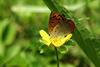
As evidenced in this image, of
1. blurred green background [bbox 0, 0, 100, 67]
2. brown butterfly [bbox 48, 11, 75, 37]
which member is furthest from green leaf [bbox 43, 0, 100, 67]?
blurred green background [bbox 0, 0, 100, 67]

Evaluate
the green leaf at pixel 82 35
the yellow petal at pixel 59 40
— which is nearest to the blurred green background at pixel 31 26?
the green leaf at pixel 82 35

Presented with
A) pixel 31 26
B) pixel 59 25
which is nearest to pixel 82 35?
pixel 59 25

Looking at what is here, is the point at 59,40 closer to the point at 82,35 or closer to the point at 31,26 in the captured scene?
the point at 82,35

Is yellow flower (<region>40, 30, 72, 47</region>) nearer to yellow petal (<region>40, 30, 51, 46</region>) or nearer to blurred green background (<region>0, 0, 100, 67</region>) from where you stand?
yellow petal (<region>40, 30, 51, 46</region>)

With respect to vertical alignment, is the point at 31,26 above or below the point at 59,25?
above

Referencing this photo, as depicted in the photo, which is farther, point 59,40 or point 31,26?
point 31,26

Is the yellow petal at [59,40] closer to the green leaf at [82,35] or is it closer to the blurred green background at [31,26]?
the green leaf at [82,35]
